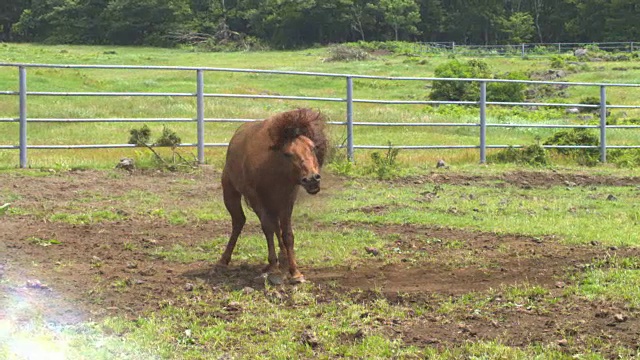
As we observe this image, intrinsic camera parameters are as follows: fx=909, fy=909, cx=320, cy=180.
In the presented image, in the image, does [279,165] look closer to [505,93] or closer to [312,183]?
[312,183]

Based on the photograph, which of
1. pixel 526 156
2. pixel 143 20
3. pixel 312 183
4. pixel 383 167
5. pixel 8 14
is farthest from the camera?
pixel 8 14

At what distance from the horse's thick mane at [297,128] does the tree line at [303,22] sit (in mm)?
72768

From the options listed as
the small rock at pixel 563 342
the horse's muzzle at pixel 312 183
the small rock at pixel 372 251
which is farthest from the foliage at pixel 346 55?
the small rock at pixel 563 342

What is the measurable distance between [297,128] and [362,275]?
3.90 feet

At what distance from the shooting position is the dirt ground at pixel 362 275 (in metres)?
4.92

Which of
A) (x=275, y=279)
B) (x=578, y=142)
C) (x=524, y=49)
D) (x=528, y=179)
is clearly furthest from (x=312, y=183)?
(x=524, y=49)

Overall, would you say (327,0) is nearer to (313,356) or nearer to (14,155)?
(14,155)

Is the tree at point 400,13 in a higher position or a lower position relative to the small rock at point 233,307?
higher

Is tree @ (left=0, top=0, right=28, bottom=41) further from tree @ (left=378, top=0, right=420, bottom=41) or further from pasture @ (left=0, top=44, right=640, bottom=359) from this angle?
pasture @ (left=0, top=44, right=640, bottom=359)

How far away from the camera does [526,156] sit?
14633 mm

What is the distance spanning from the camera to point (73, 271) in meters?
6.09

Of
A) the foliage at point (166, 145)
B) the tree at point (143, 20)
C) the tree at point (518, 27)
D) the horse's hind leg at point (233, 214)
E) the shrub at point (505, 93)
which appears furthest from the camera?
the tree at point (518, 27)

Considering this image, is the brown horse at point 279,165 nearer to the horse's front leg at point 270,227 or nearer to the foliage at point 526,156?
the horse's front leg at point 270,227

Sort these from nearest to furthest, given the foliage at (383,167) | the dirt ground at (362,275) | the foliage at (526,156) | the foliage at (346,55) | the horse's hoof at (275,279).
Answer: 1. the dirt ground at (362,275)
2. the horse's hoof at (275,279)
3. the foliage at (383,167)
4. the foliage at (526,156)
5. the foliage at (346,55)
